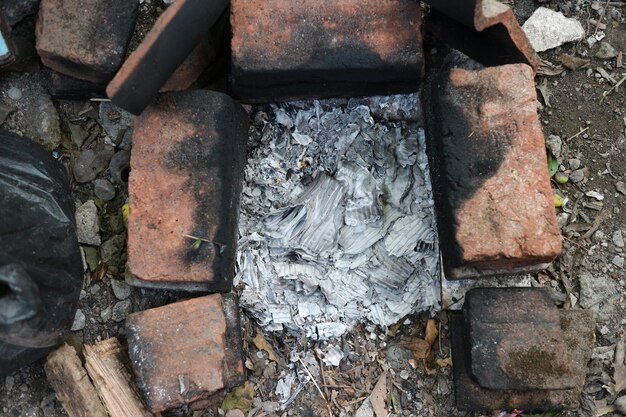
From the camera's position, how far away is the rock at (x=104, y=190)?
10.6 ft

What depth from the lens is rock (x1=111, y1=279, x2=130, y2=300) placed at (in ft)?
10.3

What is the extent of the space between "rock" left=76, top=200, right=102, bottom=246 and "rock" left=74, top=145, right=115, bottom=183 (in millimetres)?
163

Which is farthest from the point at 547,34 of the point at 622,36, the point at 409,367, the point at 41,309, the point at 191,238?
the point at 41,309

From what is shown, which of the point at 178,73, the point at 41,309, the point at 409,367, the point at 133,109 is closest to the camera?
the point at 41,309

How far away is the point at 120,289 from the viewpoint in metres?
3.15

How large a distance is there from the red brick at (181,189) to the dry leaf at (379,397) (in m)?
0.94

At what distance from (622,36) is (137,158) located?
2511 millimetres

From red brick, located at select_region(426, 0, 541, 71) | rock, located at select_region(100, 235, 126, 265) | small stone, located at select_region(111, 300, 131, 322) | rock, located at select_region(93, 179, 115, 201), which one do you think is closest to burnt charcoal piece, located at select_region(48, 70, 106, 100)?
rock, located at select_region(93, 179, 115, 201)

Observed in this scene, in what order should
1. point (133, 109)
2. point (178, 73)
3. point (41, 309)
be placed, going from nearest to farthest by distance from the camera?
point (41, 309), point (133, 109), point (178, 73)

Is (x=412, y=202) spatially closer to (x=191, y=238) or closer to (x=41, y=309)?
(x=191, y=238)

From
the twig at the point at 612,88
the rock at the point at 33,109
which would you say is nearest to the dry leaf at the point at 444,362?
the twig at the point at 612,88

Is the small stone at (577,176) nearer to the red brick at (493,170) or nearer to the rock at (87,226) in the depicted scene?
the red brick at (493,170)

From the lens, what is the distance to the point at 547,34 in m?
3.32

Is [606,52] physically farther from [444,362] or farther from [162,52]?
[162,52]
